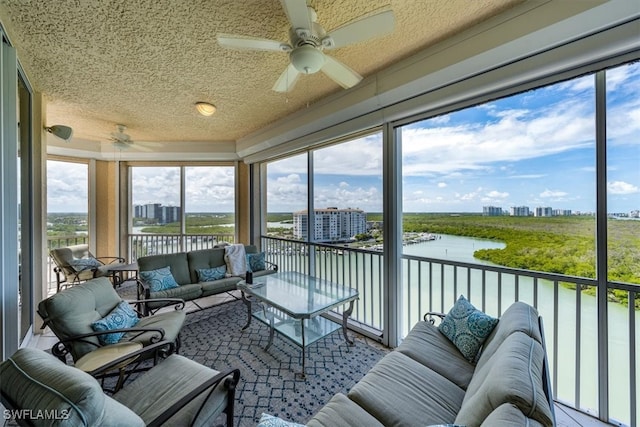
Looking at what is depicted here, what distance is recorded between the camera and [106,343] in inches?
78.0

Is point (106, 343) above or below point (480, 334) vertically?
below

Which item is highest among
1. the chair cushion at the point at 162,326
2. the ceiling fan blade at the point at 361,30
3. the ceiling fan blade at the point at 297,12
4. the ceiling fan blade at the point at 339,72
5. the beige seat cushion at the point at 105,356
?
the ceiling fan blade at the point at 297,12

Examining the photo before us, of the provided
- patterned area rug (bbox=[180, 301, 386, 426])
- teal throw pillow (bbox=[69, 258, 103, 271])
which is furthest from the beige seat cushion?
teal throw pillow (bbox=[69, 258, 103, 271])

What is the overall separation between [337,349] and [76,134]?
5.62 m

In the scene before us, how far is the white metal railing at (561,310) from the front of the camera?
1.68 m

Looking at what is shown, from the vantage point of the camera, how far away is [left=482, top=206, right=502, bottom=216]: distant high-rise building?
2225mm

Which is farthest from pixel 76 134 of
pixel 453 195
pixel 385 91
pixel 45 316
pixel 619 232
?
pixel 619 232

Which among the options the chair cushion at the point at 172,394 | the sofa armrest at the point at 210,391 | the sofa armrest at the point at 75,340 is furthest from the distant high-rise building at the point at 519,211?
the sofa armrest at the point at 75,340

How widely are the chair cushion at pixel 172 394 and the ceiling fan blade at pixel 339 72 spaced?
84.3 inches

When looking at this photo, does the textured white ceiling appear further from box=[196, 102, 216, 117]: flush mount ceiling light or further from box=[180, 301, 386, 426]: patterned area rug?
box=[180, 301, 386, 426]: patterned area rug

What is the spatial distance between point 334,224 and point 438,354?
7.37ft

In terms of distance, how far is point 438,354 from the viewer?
5.74 ft

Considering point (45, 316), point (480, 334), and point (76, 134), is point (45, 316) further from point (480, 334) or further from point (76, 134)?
point (76, 134)

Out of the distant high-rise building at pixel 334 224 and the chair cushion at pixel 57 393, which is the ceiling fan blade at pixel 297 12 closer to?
the chair cushion at pixel 57 393
